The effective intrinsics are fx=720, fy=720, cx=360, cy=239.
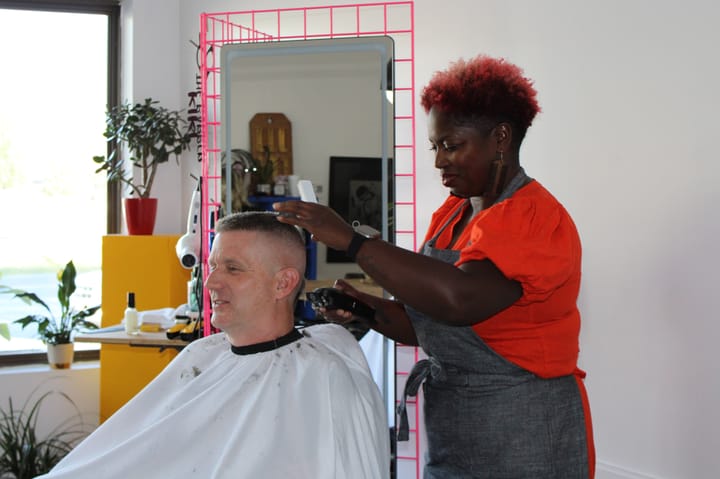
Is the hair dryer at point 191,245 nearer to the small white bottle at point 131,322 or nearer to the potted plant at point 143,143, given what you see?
the small white bottle at point 131,322

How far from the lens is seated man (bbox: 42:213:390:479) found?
5.16 feet

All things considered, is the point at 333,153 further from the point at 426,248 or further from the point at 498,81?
the point at 498,81

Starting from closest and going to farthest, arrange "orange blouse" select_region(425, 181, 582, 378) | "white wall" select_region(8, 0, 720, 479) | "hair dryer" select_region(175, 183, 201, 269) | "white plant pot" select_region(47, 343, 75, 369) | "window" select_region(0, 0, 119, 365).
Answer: "orange blouse" select_region(425, 181, 582, 378) < "white wall" select_region(8, 0, 720, 479) < "hair dryer" select_region(175, 183, 201, 269) < "white plant pot" select_region(47, 343, 75, 369) < "window" select_region(0, 0, 119, 365)

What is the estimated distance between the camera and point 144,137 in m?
3.79

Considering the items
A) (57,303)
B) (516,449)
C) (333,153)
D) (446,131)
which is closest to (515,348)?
(516,449)

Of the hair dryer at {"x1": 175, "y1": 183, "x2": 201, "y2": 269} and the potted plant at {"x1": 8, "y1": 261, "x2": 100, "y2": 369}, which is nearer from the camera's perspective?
the hair dryer at {"x1": 175, "y1": 183, "x2": 201, "y2": 269}

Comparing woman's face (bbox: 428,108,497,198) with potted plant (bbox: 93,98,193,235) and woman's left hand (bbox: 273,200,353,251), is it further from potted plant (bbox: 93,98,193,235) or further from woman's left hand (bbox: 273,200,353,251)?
potted plant (bbox: 93,98,193,235)

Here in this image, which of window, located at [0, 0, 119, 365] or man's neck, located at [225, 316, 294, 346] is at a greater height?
window, located at [0, 0, 119, 365]

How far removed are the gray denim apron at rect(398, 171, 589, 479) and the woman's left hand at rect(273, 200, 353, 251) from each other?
306mm

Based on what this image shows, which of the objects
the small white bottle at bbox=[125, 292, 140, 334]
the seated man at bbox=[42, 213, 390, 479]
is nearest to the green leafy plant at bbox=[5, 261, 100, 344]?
the small white bottle at bbox=[125, 292, 140, 334]

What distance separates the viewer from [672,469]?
2498 mm

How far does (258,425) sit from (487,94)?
891mm

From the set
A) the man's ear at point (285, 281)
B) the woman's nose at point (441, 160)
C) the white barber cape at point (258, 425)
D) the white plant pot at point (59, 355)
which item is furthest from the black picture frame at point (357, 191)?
the white plant pot at point (59, 355)

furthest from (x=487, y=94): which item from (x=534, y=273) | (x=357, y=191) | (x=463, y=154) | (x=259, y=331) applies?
(x=357, y=191)
